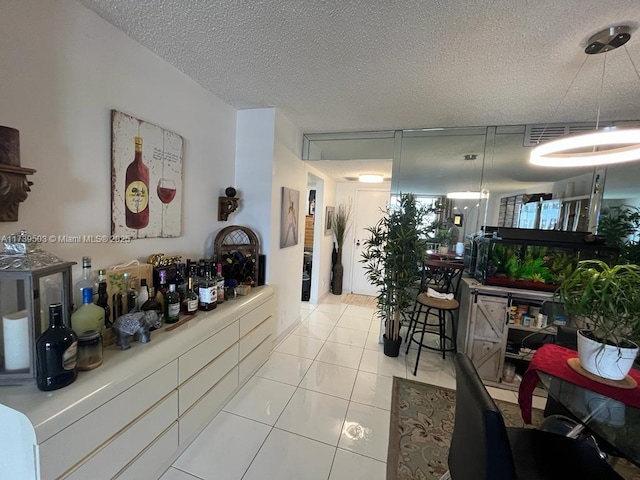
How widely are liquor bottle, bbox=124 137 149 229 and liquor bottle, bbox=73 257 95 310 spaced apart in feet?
1.38

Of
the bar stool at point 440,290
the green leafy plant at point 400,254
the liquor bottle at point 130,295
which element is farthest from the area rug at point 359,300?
the liquor bottle at point 130,295

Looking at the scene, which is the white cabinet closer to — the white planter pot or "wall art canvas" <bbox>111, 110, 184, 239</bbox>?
"wall art canvas" <bbox>111, 110, 184, 239</bbox>

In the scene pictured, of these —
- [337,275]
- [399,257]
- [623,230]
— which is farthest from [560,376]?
[337,275]

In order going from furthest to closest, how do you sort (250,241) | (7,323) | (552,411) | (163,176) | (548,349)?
(250,241)
(163,176)
(552,411)
(548,349)
(7,323)

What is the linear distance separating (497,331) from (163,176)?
3.15 meters

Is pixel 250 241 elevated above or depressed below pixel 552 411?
above

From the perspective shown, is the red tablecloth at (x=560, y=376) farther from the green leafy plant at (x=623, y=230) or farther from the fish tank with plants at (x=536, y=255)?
the green leafy plant at (x=623, y=230)

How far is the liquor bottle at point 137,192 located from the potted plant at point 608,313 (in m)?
2.54

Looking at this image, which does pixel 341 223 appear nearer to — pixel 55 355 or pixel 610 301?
pixel 610 301

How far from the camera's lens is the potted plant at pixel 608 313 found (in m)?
1.21

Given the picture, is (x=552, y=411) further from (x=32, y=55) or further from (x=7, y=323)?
(x=32, y=55)

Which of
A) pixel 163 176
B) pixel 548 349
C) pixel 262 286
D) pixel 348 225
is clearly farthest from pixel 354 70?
pixel 348 225

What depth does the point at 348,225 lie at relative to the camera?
5488mm

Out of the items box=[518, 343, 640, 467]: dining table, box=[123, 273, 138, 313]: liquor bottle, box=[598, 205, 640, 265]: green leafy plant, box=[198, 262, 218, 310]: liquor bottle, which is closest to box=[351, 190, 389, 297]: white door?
box=[598, 205, 640, 265]: green leafy plant
